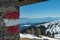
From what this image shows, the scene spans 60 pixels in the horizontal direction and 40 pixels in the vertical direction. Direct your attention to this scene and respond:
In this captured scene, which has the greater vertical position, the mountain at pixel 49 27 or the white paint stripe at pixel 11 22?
the white paint stripe at pixel 11 22

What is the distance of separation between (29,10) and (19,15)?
0.22m

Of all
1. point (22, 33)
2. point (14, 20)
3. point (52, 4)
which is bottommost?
point (22, 33)

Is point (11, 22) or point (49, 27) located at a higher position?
point (11, 22)

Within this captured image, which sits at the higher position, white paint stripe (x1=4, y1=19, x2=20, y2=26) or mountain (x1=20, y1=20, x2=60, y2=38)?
white paint stripe (x1=4, y1=19, x2=20, y2=26)

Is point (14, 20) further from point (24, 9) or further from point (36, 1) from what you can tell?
point (36, 1)

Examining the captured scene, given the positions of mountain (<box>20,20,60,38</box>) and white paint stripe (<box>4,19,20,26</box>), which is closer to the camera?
white paint stripe (<box>4,19,20,26</box>)

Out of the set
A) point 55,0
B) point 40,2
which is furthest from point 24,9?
point 55,0

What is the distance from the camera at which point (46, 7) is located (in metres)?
3.83

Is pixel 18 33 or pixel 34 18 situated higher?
pixel 34 18

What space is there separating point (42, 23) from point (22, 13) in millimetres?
441

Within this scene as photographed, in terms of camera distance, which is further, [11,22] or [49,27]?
[49,27]

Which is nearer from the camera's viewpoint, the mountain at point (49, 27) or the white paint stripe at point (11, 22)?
the white paint stripe at point (11, 22)

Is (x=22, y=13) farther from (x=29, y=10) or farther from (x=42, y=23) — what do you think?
(x=42, y=23)

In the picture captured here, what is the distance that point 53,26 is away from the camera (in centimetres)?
391
